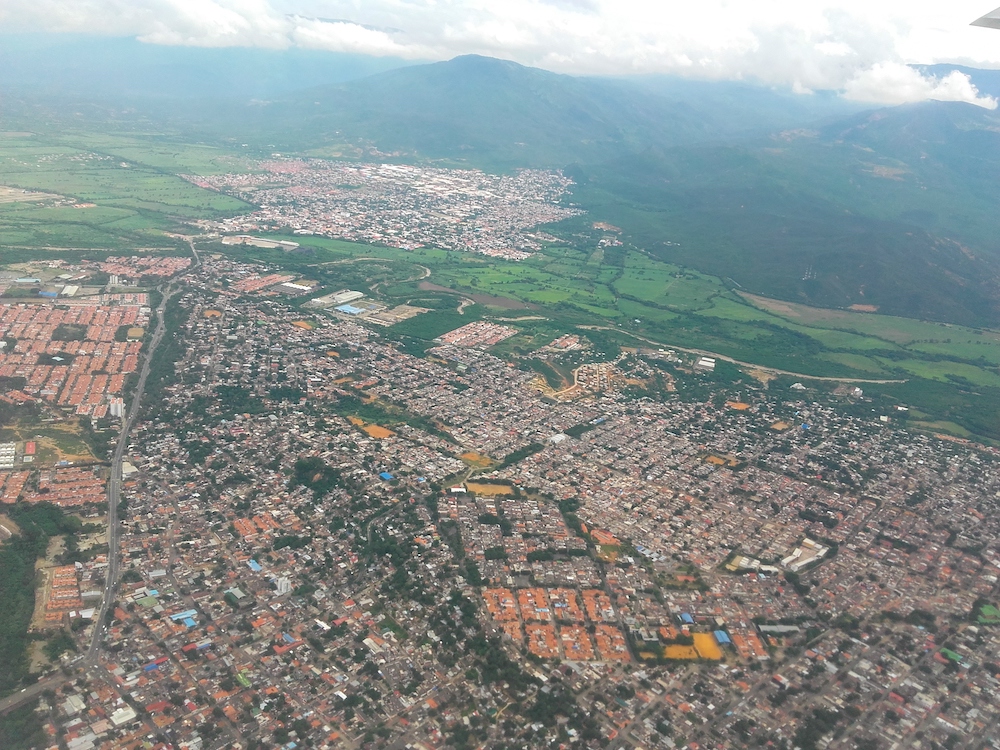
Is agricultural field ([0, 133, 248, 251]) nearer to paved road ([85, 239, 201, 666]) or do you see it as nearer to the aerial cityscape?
the aerial cityscape

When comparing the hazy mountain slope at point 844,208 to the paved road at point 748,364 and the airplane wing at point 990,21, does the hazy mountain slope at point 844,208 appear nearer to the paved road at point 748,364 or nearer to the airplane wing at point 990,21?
the paved road at point 748,364

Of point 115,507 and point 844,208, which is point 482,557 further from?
point 844,208

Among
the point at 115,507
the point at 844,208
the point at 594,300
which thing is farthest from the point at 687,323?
the point at 844,208

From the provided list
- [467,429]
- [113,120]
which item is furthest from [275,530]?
[113,120]

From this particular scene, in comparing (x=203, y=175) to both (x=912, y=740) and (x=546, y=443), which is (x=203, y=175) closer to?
(x=546, y=443)

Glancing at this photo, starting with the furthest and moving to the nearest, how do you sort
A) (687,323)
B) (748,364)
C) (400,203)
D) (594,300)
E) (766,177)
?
1. (766,177)
2. (400,203)
3. (594,300)
4. (687,323)
5. (748,364)

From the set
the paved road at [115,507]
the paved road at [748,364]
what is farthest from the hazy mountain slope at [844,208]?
the paved road at [115,507]

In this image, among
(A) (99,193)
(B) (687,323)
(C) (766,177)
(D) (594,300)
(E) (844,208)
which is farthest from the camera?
(C) (766,177)

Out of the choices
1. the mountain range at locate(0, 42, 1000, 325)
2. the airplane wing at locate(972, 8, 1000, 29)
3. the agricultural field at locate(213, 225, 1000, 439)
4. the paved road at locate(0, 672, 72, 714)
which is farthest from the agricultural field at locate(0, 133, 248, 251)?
the airplane wing at locate(972, 8, 1000, 29)
